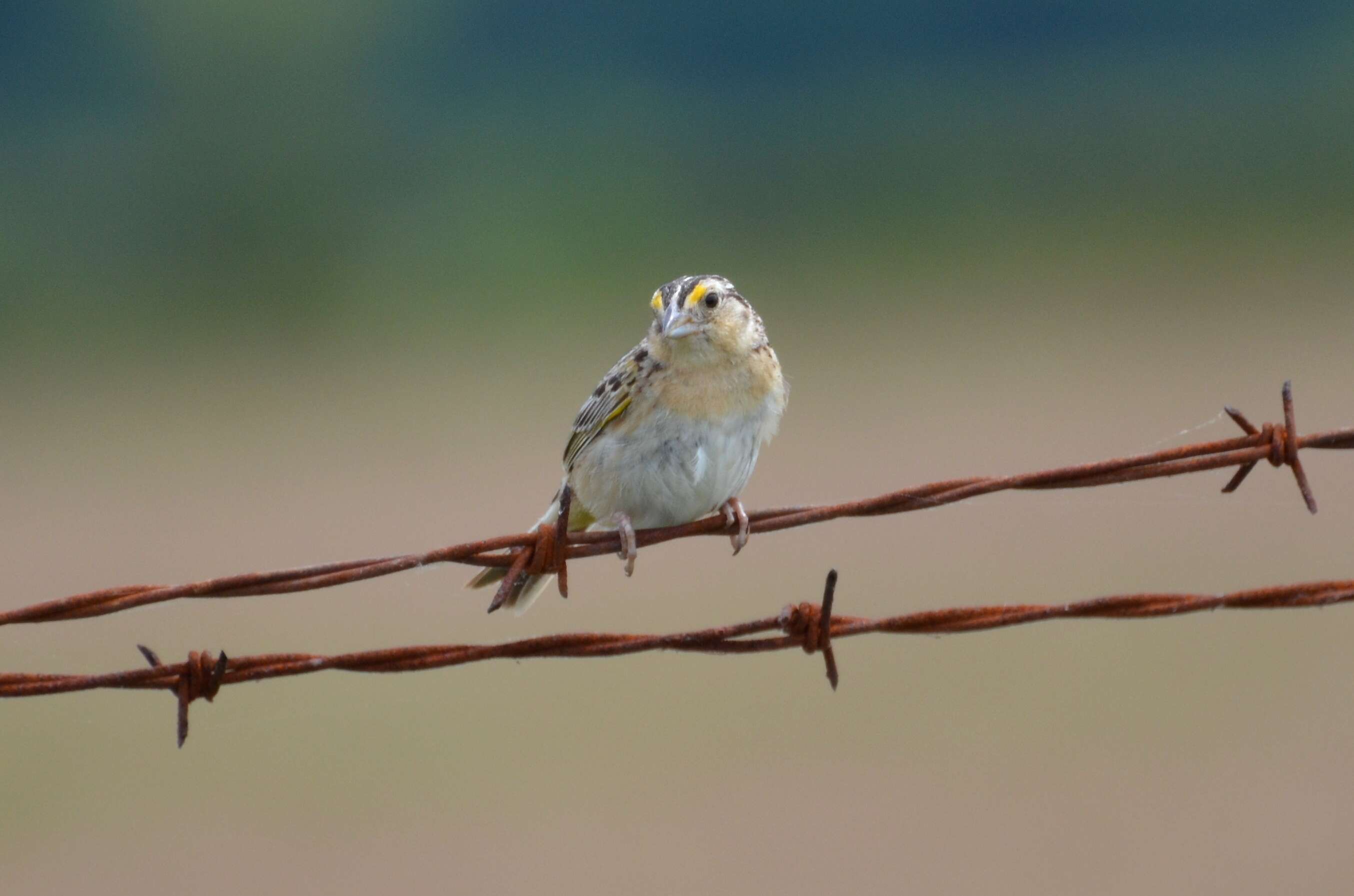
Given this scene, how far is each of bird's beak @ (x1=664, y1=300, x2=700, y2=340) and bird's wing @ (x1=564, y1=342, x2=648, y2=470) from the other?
132 mm

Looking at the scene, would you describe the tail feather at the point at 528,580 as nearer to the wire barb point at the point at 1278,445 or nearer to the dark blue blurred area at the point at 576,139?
the wire barb point at the point at 1278,445

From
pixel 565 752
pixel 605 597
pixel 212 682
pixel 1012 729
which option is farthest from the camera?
pixel 605 597

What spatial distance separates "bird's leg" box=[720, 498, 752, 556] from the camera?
4684 mm

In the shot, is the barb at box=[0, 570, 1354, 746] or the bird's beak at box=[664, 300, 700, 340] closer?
the barb at box=[0, 570, 1354, 746]

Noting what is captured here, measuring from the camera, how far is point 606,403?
563cm

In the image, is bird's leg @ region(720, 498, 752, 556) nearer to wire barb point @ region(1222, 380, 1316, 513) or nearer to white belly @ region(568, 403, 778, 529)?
white belly @ region(568, 403, 778, 529)

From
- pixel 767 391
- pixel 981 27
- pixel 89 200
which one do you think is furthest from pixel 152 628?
pixel 981 27

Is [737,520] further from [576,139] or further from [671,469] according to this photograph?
[576,139]

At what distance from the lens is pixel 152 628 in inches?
487

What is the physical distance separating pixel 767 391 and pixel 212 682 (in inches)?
91.6

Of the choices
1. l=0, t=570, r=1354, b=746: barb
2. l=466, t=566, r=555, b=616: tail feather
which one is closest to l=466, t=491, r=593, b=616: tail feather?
l=466, t=566, r=555, b=616: tail feather

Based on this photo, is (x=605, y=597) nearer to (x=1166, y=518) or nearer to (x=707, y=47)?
(x=1166, y=518)

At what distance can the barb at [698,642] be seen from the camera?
3.88 meters

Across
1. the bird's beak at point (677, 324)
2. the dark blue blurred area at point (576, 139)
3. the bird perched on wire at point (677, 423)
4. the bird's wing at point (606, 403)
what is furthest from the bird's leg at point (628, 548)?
the dark blue blurred area at point (576, 139)
